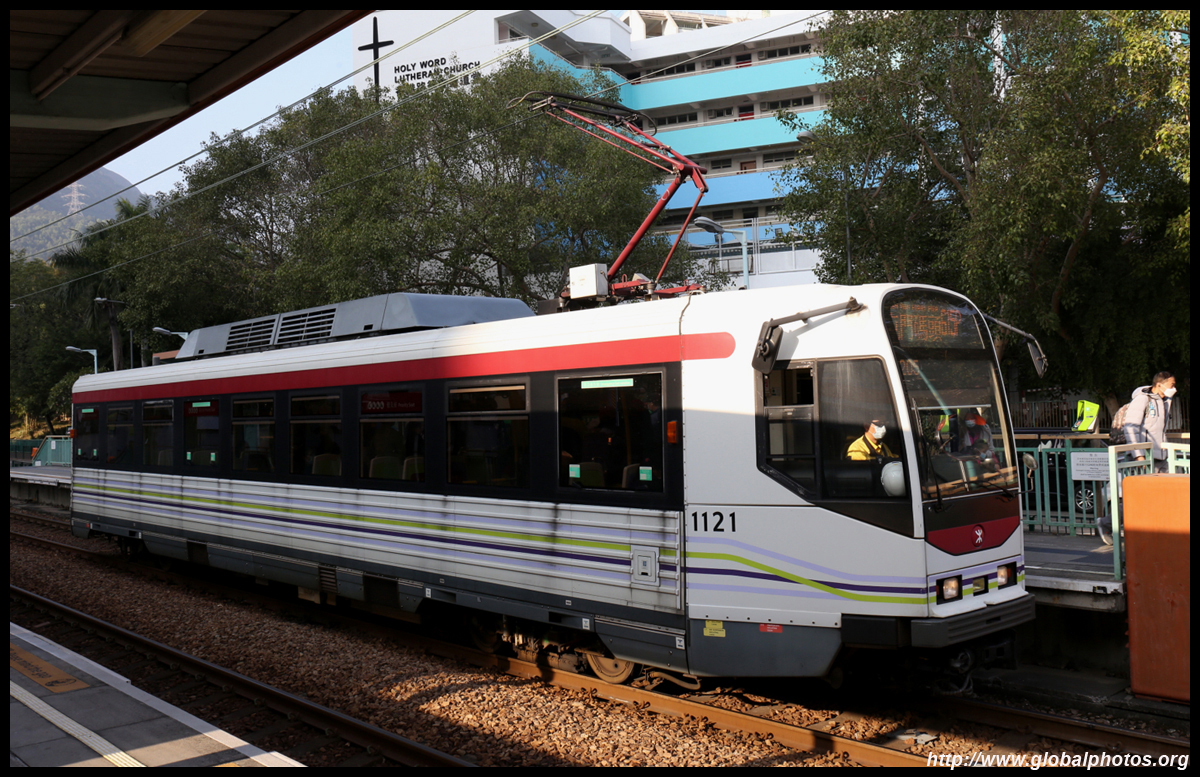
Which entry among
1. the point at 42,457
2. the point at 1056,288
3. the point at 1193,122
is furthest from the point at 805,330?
the point at 42,457

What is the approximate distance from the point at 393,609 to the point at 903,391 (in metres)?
6.07

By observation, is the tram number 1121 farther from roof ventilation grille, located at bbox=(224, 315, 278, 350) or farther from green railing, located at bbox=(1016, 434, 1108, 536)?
roof ventilation grille, located at bbox=(224, 315, 278, 350)

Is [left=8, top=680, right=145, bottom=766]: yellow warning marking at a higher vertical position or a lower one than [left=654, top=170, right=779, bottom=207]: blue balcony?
lower

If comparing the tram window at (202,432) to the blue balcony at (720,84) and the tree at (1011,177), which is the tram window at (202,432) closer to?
the tree at (1011,177)

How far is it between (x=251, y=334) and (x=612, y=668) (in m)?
7.40

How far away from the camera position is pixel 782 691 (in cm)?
732

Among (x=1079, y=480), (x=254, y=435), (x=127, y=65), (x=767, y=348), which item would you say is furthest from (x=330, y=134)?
(x=1079, y=480)

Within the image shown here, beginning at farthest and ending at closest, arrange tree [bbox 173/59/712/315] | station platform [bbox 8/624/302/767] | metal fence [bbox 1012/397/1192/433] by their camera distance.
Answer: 1. metal fence [bbox 1012/397/1192/433]
2. tree [bbox 173/59/712/315]
3. station platform [bbox 8/624/302/767]

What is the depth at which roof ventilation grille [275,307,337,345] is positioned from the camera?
11.0 meters

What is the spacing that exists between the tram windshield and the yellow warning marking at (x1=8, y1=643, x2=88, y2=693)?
6.95 metres

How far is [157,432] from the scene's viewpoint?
43.5 ft

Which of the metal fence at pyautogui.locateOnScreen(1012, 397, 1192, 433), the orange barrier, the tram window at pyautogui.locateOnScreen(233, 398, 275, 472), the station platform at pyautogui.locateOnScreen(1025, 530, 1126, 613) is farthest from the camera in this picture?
the metal fence at pyautogui.locateOnScreen(1012, 397, 1192, 433)

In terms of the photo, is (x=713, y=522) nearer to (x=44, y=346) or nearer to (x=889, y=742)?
(x=889, y=742)

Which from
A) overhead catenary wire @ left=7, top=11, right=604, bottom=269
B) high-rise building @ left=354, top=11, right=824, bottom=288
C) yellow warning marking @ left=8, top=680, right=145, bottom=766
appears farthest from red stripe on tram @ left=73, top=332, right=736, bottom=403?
high-rise building @ left=354, top=11, right=824, bottom=288
